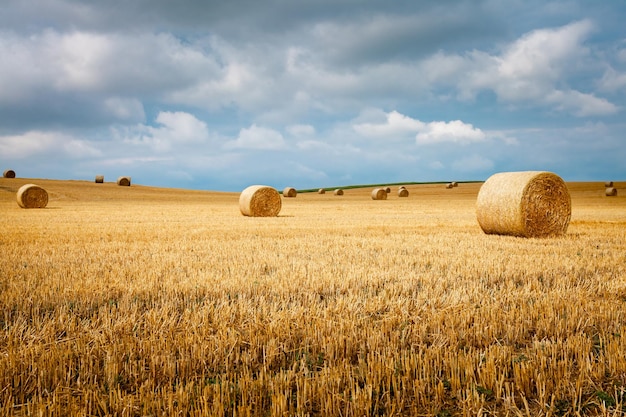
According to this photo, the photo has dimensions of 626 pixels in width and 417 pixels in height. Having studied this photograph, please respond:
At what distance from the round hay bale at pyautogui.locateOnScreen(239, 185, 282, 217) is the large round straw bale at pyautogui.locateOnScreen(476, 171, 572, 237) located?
12.4 metres

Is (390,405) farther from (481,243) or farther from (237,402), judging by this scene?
(481,243)

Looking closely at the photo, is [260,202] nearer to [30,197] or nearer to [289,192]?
[30,197]

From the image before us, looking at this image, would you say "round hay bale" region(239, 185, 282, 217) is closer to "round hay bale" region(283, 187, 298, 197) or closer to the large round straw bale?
the large round straw bale

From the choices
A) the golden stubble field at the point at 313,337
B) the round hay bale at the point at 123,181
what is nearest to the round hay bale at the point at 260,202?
the golden stubble field at the point at 313,337

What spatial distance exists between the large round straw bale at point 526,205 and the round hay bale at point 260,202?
487 inches

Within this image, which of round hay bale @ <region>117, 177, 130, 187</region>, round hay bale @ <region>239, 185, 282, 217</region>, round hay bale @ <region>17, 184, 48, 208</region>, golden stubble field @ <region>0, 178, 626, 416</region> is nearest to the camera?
golden stubble field @ <region>0, 178, 626, 416</region>

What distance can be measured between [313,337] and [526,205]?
9.99 meters

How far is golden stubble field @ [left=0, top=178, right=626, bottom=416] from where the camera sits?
2723mm

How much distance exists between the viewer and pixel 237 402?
9.01 ft

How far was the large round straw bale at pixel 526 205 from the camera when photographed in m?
11.9

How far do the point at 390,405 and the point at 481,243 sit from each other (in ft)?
27.1

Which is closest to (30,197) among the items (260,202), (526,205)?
(260,202)

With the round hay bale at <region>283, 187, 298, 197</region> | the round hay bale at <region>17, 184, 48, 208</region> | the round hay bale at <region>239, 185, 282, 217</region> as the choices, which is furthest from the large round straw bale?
the round hay bale at <region>283, 187, 298, 197</region>

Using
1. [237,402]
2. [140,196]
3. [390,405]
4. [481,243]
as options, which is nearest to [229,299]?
[237,402]
